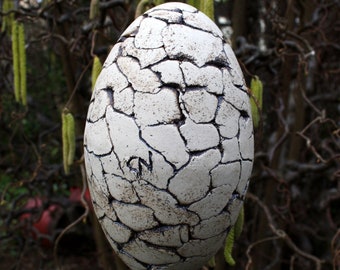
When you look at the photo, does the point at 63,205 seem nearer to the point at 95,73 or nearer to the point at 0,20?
the point at 0,20

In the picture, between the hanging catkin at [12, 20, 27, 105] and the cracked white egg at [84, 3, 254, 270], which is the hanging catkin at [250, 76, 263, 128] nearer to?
the cracked white egg at [84, 3, 254, 270]

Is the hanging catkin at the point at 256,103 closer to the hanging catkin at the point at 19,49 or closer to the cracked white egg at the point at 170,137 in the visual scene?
the cracked white egg at the point at 170,137

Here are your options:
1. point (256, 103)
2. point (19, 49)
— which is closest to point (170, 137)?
point (256, 103)

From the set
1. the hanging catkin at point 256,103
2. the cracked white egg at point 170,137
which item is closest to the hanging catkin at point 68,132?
the cracked white egg at point 170,137

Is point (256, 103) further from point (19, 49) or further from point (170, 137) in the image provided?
point (19, 49)

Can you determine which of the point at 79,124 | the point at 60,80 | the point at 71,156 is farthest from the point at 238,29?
the point at 60,80

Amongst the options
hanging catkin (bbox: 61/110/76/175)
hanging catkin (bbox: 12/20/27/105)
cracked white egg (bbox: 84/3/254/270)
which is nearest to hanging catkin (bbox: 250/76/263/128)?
cracked white egg (bbox: 84/3/254/270)

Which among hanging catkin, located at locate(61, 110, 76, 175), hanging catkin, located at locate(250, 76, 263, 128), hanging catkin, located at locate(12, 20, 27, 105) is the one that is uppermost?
hanging catkin, located at locate(12, 20, 27, 105)

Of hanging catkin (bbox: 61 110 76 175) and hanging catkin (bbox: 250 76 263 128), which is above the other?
hanging catkin (bbox: 250 76 263 128)
